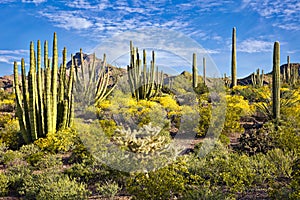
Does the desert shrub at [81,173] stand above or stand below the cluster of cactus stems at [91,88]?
below

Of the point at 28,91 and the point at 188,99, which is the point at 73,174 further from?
the point at 188,99

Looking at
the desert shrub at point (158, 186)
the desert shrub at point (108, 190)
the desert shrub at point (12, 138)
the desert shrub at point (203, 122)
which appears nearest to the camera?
the desert shrub at point (158, 186)

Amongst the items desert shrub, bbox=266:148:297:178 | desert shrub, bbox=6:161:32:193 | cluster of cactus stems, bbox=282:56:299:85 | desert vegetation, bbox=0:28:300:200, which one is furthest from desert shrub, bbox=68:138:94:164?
cluster of cactus stems, bbox=282:56:299:85

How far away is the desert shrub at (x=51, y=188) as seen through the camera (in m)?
5.71

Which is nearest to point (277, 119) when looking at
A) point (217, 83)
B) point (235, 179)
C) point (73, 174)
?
point (235, 179)

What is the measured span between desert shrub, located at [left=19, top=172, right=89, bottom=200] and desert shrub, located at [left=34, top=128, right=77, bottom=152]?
1.95m

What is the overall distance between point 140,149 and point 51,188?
1876 mm

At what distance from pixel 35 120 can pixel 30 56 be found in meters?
1.78

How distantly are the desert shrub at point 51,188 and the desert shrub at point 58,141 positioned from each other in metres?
1.95

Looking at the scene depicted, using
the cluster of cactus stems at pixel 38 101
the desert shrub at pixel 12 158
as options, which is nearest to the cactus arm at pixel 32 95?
the cluster of cactus stems at pixel 38 101

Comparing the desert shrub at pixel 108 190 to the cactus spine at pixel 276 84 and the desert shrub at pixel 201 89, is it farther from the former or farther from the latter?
the desert shrub at pixel 201 89

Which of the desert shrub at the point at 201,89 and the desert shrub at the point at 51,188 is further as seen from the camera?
the desert shrub at the point at 201,89

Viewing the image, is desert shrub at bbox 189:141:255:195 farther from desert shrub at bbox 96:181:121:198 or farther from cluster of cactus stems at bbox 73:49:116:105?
cluster of cactus stems at bbox 73:49:116:105

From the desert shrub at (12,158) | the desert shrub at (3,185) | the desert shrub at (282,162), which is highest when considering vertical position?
the desert shrub at (282,162)
